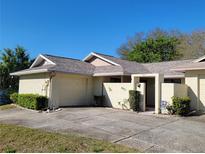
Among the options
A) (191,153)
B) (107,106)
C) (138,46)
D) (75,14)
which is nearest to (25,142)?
(191,153)

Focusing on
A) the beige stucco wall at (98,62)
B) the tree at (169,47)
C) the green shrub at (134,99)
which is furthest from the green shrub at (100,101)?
the tree at (169,47)

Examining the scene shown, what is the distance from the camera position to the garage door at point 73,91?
1597 centimetres

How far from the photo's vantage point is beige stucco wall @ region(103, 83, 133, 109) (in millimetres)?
15352

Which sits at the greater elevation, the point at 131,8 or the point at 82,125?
the point at 131,8

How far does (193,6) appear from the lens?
50.7ft

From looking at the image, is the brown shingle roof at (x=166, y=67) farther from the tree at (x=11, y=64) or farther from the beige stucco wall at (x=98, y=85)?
the tree at (x=11, y=64)

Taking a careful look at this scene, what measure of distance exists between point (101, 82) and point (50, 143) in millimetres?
11602

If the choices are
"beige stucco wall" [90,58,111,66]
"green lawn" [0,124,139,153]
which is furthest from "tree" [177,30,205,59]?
"green lawn" [0,124,139,153]

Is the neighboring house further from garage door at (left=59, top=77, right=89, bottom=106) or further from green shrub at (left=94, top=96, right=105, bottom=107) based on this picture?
green shrub at (left=94, top=96, right=105, bottom=107)

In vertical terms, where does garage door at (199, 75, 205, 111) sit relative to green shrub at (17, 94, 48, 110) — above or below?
above

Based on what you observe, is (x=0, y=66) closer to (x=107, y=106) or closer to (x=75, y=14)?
(x=75, y=14)

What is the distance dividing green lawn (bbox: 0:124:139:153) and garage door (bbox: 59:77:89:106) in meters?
8.32

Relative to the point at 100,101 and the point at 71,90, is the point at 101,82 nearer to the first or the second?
the point at 100,101

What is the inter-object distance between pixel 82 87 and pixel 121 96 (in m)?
3.90
